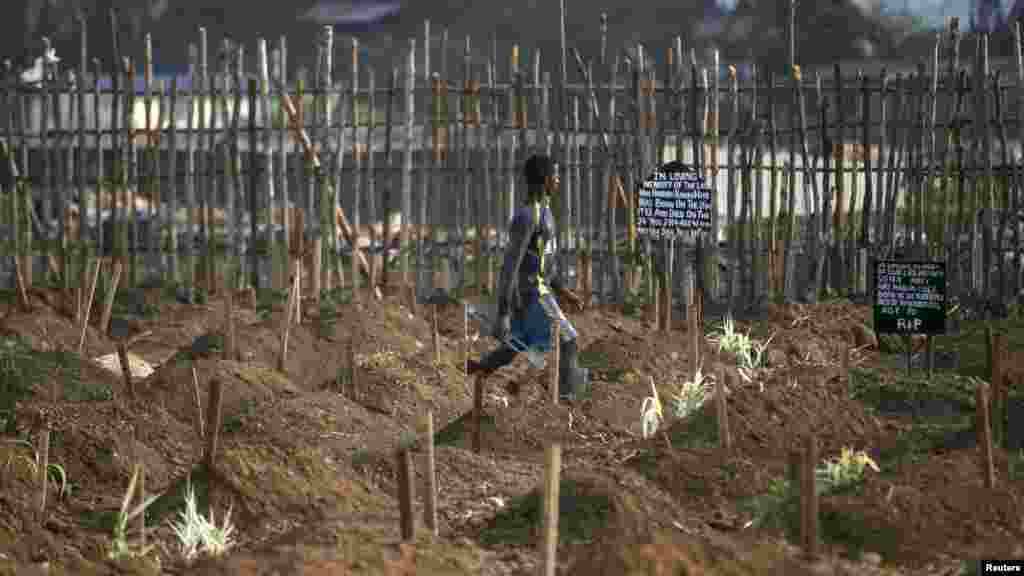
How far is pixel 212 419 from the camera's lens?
7230 mm

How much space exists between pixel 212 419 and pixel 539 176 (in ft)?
11.4

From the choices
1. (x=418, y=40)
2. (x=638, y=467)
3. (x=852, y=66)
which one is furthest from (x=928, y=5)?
(x=638, y=467)

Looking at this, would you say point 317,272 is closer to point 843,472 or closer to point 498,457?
point 498,457

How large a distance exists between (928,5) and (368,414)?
92.2 ft

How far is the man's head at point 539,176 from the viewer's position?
33.5ft

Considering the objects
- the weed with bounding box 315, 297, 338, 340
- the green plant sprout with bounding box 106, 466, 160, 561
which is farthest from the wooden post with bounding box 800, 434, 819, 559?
the weed with bounding box 315, 297, 338, 340

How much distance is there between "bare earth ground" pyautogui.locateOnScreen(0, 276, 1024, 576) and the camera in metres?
6.43

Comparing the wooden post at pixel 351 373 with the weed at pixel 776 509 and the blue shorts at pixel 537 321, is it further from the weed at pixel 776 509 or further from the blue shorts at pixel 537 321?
the weed at pixel 776 509

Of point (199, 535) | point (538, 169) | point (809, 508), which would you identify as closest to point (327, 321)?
point (538, 169)

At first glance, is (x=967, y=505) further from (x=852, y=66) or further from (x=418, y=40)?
(x=418, y=40)

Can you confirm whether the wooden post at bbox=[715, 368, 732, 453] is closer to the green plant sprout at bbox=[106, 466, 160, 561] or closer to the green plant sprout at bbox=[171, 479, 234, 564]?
the green plant sprout at bbox=[171, 479, 234, 564]

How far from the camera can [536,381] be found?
1091 cm

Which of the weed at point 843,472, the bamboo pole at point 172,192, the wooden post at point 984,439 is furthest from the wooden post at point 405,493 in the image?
the bamboo pole at point 172,192

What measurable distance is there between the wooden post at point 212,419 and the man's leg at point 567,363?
3.20 meters
